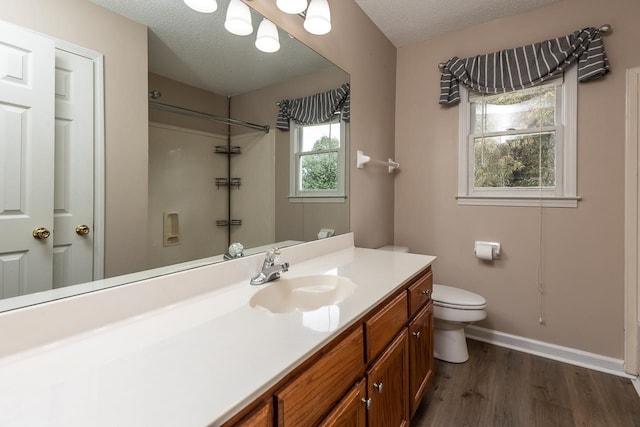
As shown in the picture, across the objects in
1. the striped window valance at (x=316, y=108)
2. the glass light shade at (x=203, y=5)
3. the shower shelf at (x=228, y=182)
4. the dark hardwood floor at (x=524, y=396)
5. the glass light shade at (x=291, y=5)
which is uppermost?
the glass light shade at (x=291, y=5)

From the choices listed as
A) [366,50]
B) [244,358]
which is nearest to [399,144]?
[366,50]

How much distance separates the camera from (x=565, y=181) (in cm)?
202

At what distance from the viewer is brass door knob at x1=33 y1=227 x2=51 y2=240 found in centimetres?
74

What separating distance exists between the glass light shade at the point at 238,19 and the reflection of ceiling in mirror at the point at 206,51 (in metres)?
0.02

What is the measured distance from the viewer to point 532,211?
213 centimetres

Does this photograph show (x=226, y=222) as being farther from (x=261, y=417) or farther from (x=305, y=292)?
(x=261, y=417)

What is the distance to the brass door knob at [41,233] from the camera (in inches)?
29.2

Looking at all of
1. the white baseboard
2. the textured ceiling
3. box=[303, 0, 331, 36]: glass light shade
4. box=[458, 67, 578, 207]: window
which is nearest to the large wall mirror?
box=[303, 0, 331, 36]: glass light shade

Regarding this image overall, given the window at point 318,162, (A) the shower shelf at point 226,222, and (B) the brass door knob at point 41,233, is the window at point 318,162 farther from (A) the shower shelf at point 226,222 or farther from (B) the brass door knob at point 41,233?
(B) the brass door knob at point 41,233

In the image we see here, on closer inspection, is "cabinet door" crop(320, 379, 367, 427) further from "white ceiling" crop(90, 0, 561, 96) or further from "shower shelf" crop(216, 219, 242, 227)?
"white ceiling" crop(90, 0, 561, 96)

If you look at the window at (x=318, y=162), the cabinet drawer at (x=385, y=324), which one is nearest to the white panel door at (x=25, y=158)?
the cabinet drawer at (x=385, y=324)

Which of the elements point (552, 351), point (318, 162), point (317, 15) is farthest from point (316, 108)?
point (552, 351)

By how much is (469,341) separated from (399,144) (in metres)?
1.69

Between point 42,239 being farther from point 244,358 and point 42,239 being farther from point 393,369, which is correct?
point 393,369
